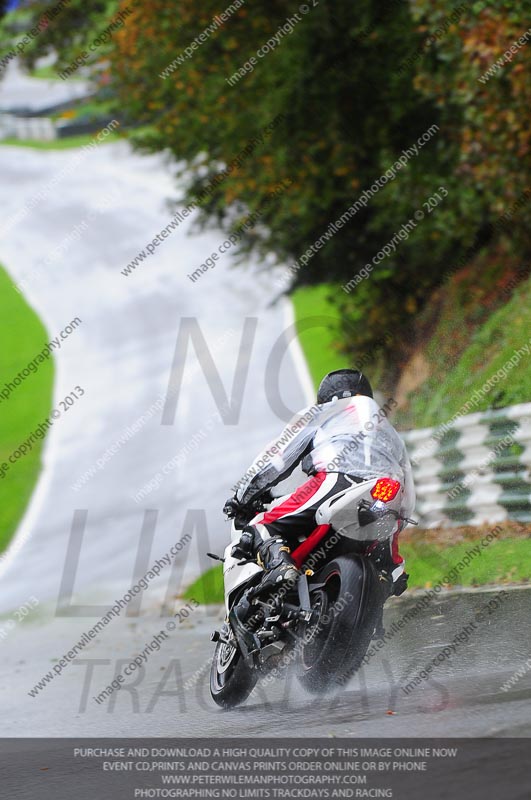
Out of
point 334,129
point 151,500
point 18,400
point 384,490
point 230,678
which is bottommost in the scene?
point 18,400

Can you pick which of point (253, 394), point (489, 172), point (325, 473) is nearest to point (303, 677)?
point (325, 473)

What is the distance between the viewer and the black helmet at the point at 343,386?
7301 millimetres

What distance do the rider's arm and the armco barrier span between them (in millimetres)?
3092

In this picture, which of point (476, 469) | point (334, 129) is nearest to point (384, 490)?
point (476, 469)

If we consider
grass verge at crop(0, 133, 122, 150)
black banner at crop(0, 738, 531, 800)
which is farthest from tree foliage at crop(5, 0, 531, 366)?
grass verge at crop(0, 133, 122, 150)

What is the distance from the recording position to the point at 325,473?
703 centimetres

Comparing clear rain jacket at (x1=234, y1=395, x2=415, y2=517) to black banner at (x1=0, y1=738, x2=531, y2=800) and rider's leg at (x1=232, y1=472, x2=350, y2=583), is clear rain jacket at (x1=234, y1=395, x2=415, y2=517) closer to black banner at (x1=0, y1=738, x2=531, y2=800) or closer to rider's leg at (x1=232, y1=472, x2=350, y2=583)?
rider's leg at (x1=232, y1=472, x2=350, y2=583)

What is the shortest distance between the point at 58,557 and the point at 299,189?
6.87m

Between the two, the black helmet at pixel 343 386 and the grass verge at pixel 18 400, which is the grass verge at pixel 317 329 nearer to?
the grass verge at pixel 18 400

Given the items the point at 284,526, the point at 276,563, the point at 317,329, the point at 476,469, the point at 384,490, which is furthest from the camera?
the point at 317,329

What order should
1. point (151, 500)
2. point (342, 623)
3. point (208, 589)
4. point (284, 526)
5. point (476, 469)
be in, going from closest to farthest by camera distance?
point (342, 623), point (284, 526), point (476, 469), point (208, 589), point (151, 500)

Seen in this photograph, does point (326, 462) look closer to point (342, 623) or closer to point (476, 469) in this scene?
point (342, 623)

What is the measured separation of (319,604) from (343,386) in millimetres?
1345

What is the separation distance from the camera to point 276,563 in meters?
6.91
